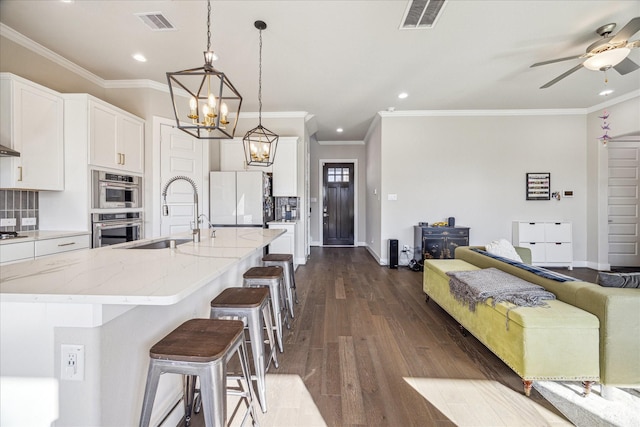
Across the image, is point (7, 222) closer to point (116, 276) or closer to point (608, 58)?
point (116, 276)

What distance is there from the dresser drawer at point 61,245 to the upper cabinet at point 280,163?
249 centimetres

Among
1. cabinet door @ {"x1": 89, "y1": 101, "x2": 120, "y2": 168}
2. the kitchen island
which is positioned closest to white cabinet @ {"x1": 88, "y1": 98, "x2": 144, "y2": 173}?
cabinet door @ {"x1": 89, "y1": 101, "x2": 120, "y2": 168}

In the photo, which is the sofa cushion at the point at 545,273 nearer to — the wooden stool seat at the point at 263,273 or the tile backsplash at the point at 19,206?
the wooden stool seat at the point at 263,273

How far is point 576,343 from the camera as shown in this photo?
1.67 m

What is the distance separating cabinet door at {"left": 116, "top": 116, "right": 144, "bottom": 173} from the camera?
3.56 meters

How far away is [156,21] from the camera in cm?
266

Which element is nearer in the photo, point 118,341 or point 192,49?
point 118,341

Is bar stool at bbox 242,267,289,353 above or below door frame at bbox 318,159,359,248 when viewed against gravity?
below

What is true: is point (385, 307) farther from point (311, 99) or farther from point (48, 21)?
point (48, 21)

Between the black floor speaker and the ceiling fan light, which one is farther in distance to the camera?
the black floor speaker

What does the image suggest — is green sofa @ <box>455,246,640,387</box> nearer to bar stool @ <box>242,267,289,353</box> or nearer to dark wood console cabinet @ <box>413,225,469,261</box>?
bar stool @ <box>242,267,289,353</box>

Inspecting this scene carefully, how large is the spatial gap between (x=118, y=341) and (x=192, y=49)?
3.25 meters

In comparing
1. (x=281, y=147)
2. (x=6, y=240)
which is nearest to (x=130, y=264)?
(x=6, y=240)

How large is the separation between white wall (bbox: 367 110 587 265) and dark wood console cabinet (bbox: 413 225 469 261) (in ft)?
1.65
